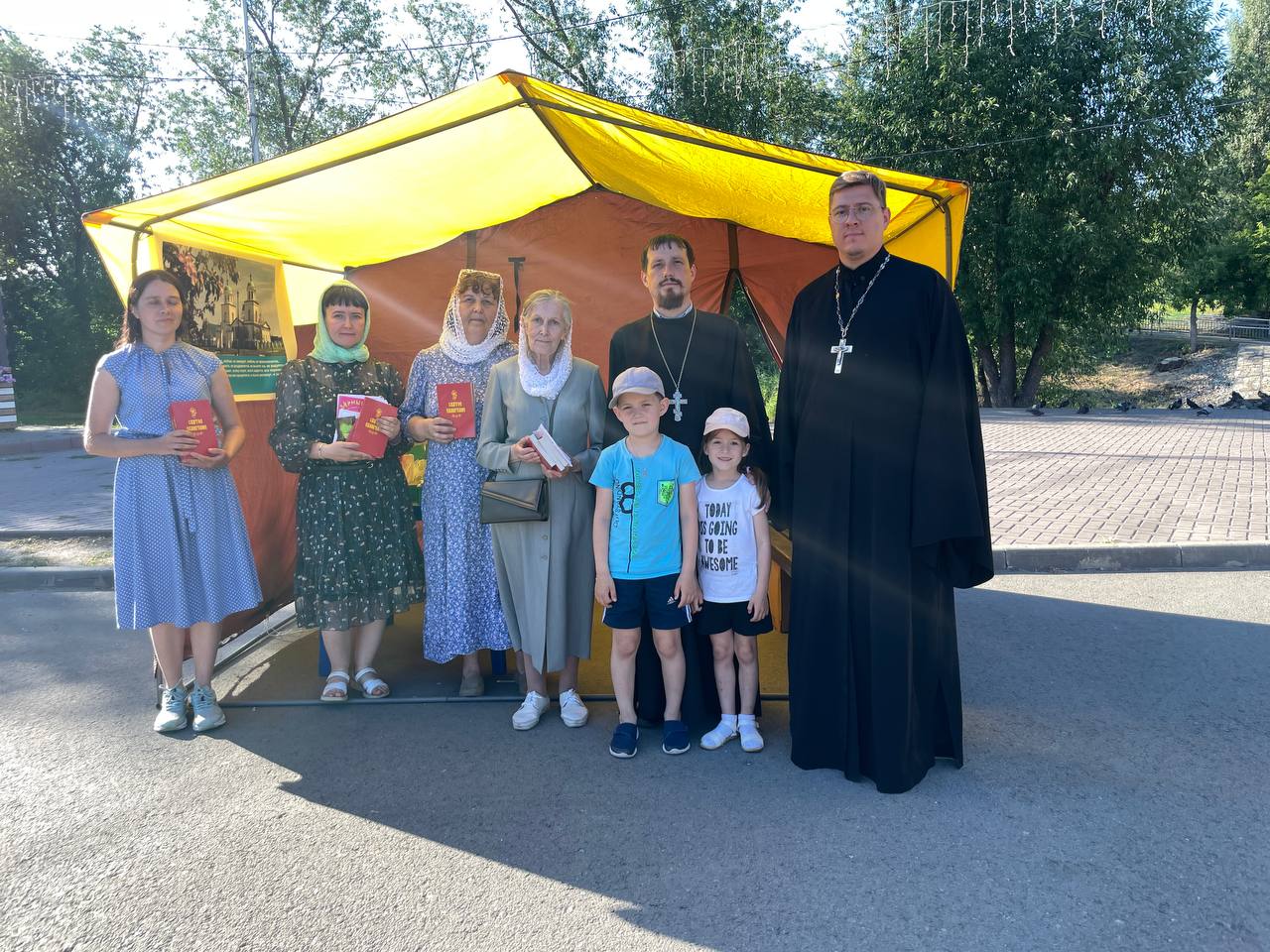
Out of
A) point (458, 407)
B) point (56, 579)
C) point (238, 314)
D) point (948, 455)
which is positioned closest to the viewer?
point (948, 455)

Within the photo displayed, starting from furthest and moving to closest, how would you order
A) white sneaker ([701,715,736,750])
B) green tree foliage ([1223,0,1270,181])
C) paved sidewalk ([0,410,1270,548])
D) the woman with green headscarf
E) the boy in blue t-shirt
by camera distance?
green tree foliage ([1223,0,1270,181])
paved sidewalk ([0,410,1270,548])
the woman with green headscarf
white sneaker ([701,715,736,750])
the boy in blue t-shirt

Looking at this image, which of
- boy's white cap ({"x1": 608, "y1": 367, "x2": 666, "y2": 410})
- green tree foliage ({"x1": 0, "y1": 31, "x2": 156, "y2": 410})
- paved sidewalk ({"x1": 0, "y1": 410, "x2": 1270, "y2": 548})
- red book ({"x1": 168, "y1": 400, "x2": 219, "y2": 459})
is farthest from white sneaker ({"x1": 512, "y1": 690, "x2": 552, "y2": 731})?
green tree foliage ({"x1": 0, "y1": 31, "x2": 156, "y2": 410})

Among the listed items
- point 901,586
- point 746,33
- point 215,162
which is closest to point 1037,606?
→ point 901,586

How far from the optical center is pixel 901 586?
3.32m

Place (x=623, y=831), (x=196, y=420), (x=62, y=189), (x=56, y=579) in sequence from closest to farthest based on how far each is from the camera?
(x=623, y=831) < (x=196, y=420) < (x=56, y=579) < (x=62, y=189)

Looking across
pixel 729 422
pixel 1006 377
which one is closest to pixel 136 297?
pixel 729 422

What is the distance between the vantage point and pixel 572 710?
3969 mm

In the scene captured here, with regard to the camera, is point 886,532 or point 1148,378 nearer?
point 886,532

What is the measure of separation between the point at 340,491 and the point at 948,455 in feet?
8.99

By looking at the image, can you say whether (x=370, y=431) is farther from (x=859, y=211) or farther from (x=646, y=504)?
(x=859, y=211)

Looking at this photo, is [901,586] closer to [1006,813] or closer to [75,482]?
[1006,813]

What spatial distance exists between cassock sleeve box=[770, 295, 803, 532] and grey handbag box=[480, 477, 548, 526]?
39.6 inches

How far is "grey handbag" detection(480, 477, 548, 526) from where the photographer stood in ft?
12.4

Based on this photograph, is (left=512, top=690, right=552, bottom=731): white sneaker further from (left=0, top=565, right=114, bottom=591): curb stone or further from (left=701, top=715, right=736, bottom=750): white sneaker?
(left=0, top=565, right=114, bottom=591): curb stone
